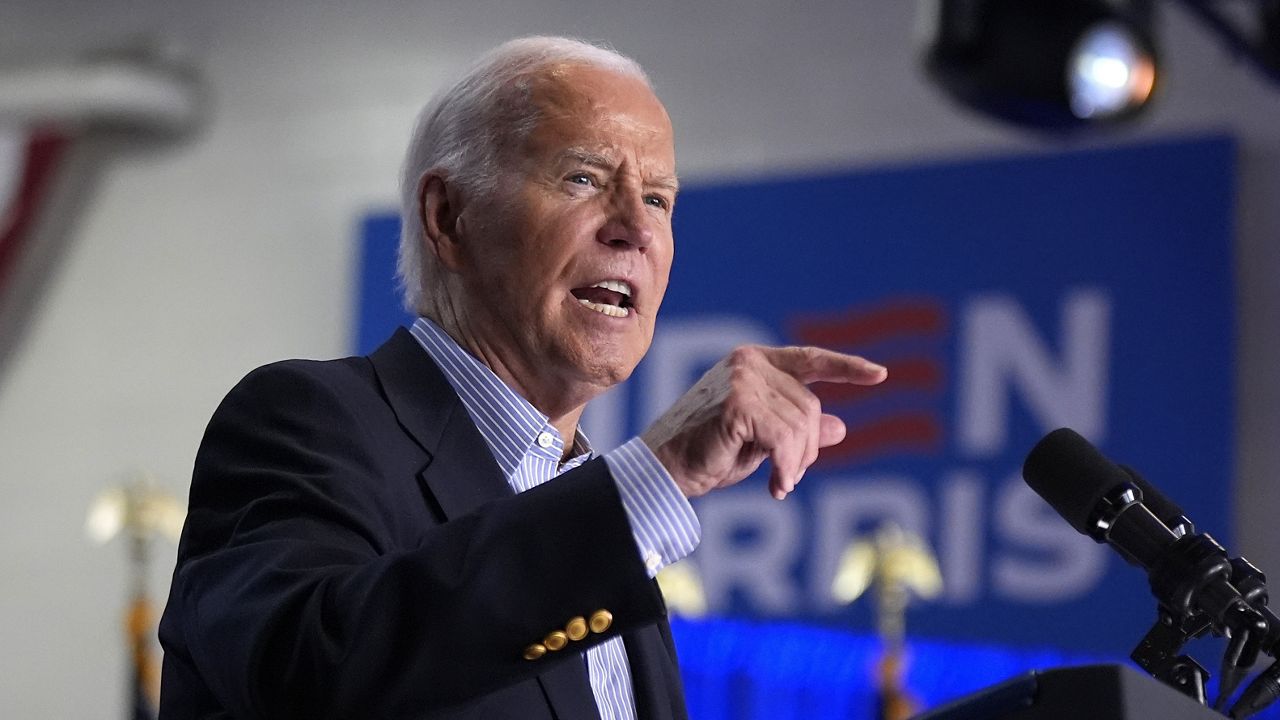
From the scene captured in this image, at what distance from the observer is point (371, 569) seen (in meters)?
1.25

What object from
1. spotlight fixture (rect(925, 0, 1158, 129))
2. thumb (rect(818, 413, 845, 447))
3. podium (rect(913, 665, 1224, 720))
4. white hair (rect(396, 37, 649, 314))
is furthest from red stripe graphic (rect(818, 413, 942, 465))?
podium (rect(913, 665, 1224, 720))

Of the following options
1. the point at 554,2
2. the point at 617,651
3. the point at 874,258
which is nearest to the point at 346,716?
the point at 617,651

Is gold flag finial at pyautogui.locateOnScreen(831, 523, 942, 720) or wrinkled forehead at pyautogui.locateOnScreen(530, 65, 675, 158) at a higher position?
wrinkled forehead at pyautogui.locateOnScreen(530, 65, 675, 158)

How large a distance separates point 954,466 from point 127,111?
4.74 metres

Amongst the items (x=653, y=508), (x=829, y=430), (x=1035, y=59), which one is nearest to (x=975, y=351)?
(x=1035, y=59)

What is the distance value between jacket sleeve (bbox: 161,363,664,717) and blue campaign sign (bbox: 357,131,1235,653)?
537cm

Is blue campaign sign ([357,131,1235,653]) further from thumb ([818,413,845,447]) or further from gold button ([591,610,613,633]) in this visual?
gold button ([591,610,613,633])

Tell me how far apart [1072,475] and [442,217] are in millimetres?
817

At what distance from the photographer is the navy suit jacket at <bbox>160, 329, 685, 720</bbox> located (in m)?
1.22

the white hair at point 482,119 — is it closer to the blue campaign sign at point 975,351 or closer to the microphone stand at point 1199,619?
the microphone stand at point 1199,619

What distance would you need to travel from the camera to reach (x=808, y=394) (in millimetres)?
1254

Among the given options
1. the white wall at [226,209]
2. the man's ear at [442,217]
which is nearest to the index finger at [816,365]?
the man's ear at [442,217]

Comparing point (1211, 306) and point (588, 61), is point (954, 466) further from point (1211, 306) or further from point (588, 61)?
point (588, 61)

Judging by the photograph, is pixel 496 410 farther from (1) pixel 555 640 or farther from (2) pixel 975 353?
(2) pixel 975 353
